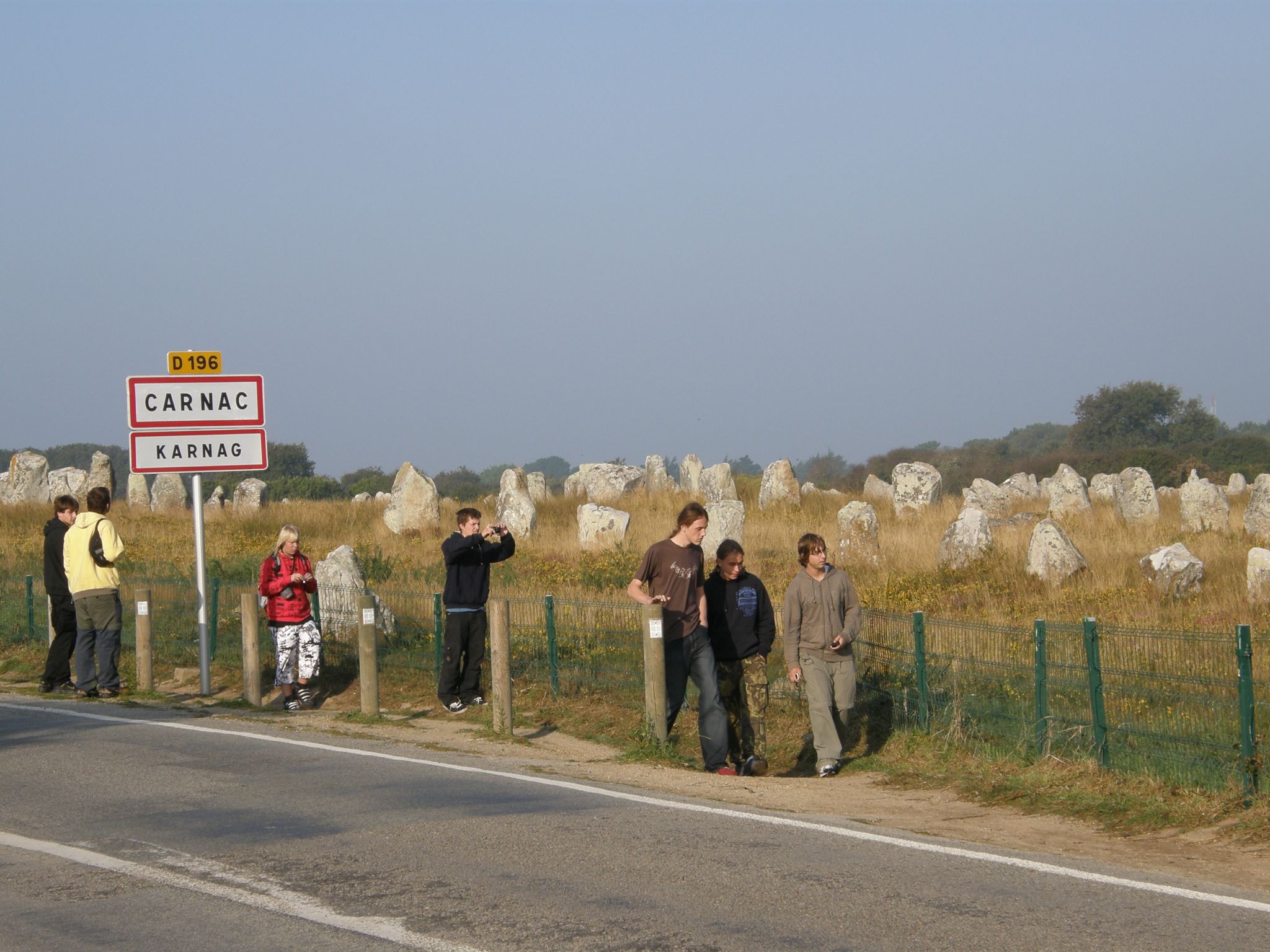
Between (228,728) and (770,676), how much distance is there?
209 inches

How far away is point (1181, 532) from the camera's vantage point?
29.9 m

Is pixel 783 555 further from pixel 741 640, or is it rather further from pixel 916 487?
pixel 741 640

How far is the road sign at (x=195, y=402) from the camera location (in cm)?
1446

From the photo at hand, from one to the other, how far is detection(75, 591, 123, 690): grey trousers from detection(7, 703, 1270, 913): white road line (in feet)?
6.35

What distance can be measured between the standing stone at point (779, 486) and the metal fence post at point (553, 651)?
2683 cm

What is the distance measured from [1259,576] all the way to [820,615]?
1207 cm

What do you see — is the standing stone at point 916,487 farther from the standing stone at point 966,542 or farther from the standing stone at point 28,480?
the standing stone at point 28,480

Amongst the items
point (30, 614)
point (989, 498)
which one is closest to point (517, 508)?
point (989, 498)

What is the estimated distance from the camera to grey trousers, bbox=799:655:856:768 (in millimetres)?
11016

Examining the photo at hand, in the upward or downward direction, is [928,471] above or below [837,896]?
above

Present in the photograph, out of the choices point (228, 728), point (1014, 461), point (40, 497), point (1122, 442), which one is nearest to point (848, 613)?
point (228, 728)

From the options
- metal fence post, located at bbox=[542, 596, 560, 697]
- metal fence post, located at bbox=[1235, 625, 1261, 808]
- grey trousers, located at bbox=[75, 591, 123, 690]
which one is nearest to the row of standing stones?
metal fence post, located at bbox=[542, 596, 560, 697]

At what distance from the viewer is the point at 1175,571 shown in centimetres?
2195

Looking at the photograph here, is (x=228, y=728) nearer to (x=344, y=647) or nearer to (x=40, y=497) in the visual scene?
(x=344, y=647)
